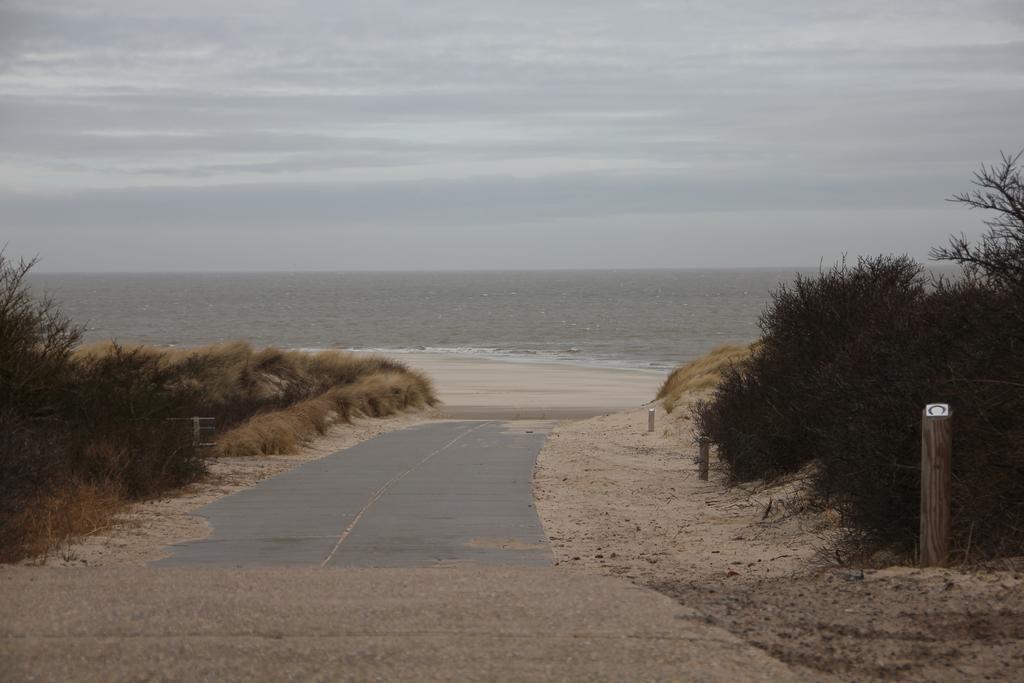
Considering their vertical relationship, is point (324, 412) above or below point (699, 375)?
below

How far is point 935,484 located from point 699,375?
26.3 m

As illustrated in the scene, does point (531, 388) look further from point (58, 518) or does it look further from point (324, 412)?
point (58, 518)

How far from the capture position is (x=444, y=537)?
12.8 meters

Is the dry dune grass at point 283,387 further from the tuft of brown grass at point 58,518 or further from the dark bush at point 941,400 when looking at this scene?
the dark bush at point 941,400

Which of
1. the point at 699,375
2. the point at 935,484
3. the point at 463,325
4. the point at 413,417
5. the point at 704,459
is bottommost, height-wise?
the point at 413,417

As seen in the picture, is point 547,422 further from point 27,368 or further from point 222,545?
point 222,545

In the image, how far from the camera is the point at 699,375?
35.9 meters

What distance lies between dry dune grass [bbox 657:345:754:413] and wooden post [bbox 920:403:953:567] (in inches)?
851

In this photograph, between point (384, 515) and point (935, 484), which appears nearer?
point (935, 484)

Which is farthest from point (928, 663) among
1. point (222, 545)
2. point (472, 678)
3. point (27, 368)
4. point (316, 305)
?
point (316, 305)

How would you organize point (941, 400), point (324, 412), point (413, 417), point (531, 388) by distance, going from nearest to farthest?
point (941, 400) → point (324, 412) → point (413, 417) → point (531, 388)

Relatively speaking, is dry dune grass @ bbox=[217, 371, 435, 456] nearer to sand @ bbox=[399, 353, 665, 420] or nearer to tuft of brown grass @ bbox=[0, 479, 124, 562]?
sand @ bbox=[399, 353, 665, 420]

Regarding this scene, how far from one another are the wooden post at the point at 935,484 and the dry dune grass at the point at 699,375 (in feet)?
70.9

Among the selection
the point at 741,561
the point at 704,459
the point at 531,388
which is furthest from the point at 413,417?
the point at 741,561
